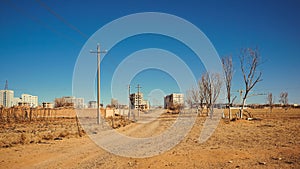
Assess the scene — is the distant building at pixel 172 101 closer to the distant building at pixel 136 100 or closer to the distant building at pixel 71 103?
the distant building at pixel 136 100

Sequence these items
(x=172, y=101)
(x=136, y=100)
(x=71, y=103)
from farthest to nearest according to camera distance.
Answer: (x=172, y=101), (x=136, y=100), (x=71, y=103)

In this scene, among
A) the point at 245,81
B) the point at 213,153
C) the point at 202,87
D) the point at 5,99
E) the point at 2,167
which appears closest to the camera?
the point at 2,167

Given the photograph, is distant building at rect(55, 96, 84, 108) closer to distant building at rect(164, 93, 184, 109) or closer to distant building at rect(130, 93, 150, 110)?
distant building at rect(130, 93, 150, 110)

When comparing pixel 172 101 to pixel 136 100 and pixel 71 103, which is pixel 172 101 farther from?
pixel 71 103

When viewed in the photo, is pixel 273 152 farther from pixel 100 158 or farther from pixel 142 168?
pixel 100 158

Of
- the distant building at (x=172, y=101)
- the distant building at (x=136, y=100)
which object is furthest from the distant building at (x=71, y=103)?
the distant building at (x=172, y=101)

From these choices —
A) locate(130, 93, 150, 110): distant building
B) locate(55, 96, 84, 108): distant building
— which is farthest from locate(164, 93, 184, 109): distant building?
locate(55, 96, 84, 108): distant building

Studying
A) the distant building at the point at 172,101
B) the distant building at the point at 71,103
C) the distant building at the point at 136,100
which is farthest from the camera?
the distant building at the point at 172,101

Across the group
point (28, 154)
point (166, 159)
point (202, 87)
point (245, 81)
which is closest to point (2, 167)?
point (28, 154)

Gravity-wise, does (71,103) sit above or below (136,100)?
below

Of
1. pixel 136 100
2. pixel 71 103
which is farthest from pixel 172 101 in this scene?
pixel 71 103

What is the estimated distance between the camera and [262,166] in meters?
7.95

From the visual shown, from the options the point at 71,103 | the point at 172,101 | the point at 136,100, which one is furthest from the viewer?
the point at 172,101

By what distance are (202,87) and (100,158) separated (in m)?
43.9
